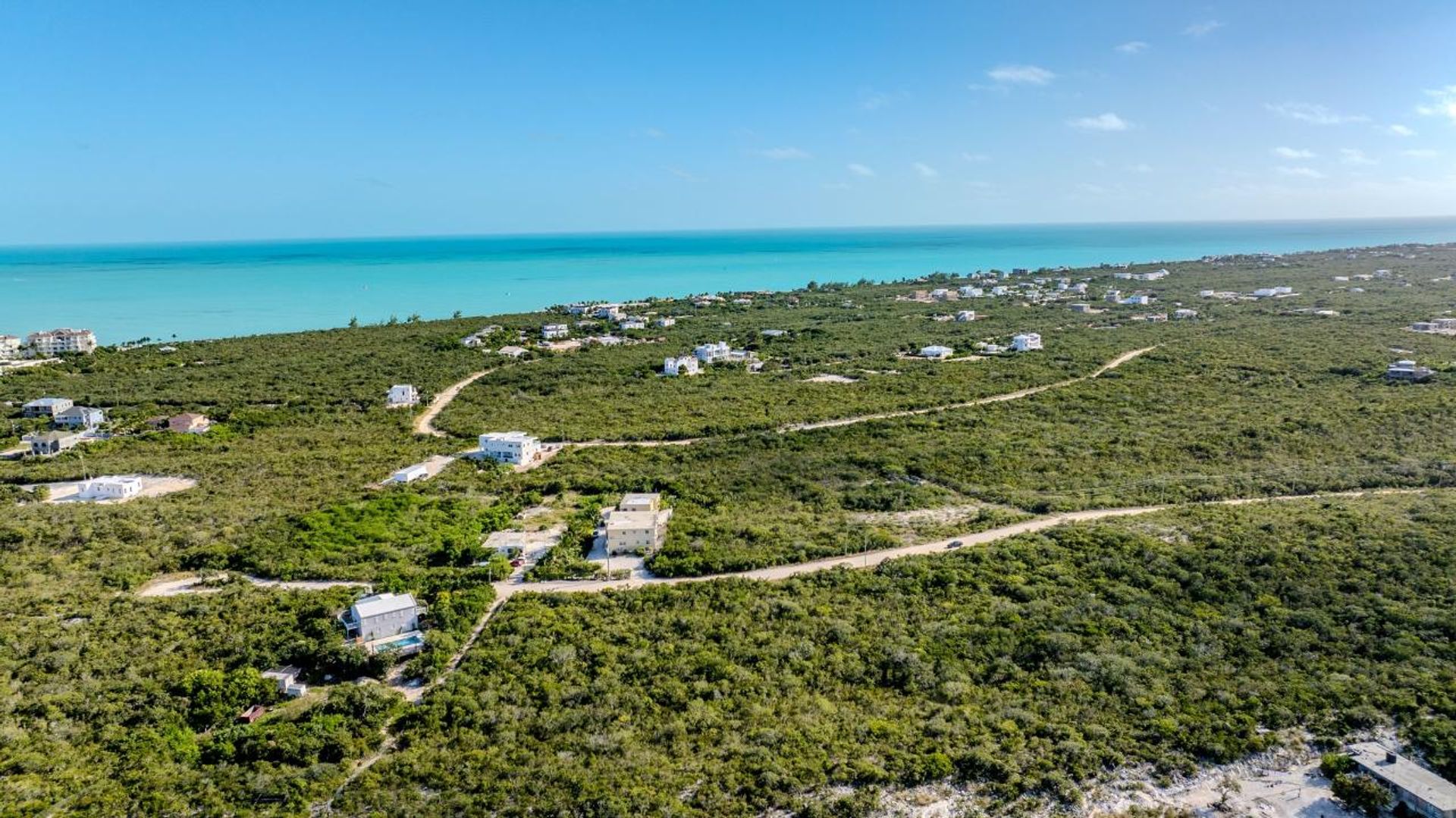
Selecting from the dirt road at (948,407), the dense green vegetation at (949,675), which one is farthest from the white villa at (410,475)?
the dirt road at (948,407)

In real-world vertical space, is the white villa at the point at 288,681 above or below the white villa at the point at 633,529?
below

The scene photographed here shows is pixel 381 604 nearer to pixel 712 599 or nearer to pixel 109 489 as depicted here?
pixel 712 599

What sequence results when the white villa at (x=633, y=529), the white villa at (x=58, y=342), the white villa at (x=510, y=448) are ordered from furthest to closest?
the white villa at (x=58, y=342) → the white villa at (x=510, y=448) → the white villa at (x=633, y=529)

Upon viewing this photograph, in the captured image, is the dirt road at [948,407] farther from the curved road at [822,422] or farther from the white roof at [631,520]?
the white roof at [631,520]

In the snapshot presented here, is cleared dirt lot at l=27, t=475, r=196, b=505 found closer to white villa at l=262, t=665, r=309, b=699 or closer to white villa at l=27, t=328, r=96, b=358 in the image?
white villa at l=262, t=665, r=309, b=699

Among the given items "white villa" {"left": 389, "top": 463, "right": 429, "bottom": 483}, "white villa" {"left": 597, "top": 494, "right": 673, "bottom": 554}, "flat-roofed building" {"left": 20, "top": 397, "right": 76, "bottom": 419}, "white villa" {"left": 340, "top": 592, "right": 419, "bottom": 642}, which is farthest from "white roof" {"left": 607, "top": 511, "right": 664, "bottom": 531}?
"flat-roofed building" {"left": 20, "top": 397, "right": 76, "bottom": 419}

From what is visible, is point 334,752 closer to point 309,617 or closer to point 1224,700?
point 309,617

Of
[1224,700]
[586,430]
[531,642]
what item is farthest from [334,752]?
[586,430]
